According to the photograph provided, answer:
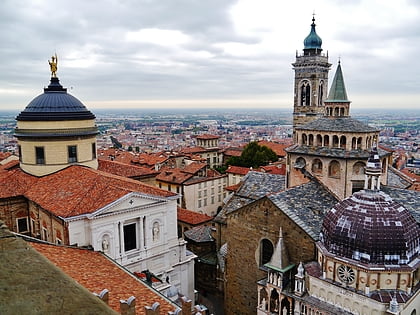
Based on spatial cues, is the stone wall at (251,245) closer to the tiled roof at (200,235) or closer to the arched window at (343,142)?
the arched window at (343,142)

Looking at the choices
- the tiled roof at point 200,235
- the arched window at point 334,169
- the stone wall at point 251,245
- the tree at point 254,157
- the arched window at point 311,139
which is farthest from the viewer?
the tree at point 254,157

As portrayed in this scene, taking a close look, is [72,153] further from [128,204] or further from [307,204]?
[307,204]

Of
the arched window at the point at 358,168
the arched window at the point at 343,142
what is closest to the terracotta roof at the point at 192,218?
the arched window at the point at 343,142

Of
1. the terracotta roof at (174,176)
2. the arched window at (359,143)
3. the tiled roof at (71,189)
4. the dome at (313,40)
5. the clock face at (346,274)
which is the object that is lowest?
the terracotta roof at (174,176)

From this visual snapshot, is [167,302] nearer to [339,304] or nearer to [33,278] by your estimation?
[339,304]

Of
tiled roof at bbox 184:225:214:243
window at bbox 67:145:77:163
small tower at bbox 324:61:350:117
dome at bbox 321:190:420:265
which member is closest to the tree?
tiled roof at bbox 184:225:214:243

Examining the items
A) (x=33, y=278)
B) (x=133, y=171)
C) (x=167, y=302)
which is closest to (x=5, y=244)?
(x=33, y=278)

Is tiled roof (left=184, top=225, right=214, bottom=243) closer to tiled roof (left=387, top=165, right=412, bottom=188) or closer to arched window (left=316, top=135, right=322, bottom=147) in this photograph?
arched window (left=316, top=135, right=322, bottom=147)

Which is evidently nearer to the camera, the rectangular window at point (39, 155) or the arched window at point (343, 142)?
the arched window at point (343, 142)
